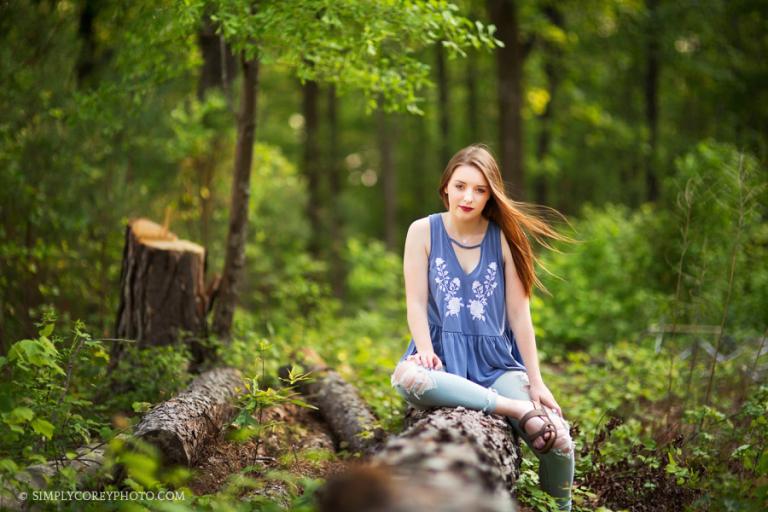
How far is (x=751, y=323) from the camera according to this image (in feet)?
27.0

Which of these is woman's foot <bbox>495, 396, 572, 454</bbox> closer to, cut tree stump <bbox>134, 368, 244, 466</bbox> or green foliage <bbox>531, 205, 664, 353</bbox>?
cut tree stump <bbox>134, 368, 244, 466</bbox>

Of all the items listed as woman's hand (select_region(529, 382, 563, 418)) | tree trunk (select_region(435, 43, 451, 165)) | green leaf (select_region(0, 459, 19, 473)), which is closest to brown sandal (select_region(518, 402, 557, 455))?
woman's hand (select_region(529, 382, 563, 418))

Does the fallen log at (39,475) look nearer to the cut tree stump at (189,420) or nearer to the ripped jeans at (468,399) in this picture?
the cut tree stump at (189,420)

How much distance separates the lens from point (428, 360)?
12.7 feet

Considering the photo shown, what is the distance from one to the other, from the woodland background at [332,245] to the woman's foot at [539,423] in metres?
0.32

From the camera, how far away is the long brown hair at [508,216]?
13.5ft

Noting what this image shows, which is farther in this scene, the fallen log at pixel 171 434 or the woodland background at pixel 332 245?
the woodland background at pixel 332 245

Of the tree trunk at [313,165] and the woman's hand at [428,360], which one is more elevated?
the tree trunk at [313,165]

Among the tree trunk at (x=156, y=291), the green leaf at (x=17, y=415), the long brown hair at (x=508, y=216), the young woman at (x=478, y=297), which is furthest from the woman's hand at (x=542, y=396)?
the tree trunk at (x=156, y=291)

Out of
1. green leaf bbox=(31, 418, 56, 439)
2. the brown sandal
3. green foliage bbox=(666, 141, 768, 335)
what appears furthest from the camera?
green foliage bbox=(666, 141, 768, 335)

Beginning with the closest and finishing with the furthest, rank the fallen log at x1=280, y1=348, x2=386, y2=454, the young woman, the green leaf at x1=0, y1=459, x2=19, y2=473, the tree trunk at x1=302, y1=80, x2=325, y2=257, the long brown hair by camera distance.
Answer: the green leaf at x1=0, y1=459, x2=19, y2=473 < the young woman < the long brown hair < the fallen log at x1=280, y1=348, x2=386, y2=454 < the tree trunk at x1=302, y1=80, x2=325, y2=257

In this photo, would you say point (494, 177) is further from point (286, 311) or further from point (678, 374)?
point (286, 311)

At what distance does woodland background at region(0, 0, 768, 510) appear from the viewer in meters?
4.16

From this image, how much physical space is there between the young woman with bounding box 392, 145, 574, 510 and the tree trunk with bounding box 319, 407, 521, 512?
480mm
